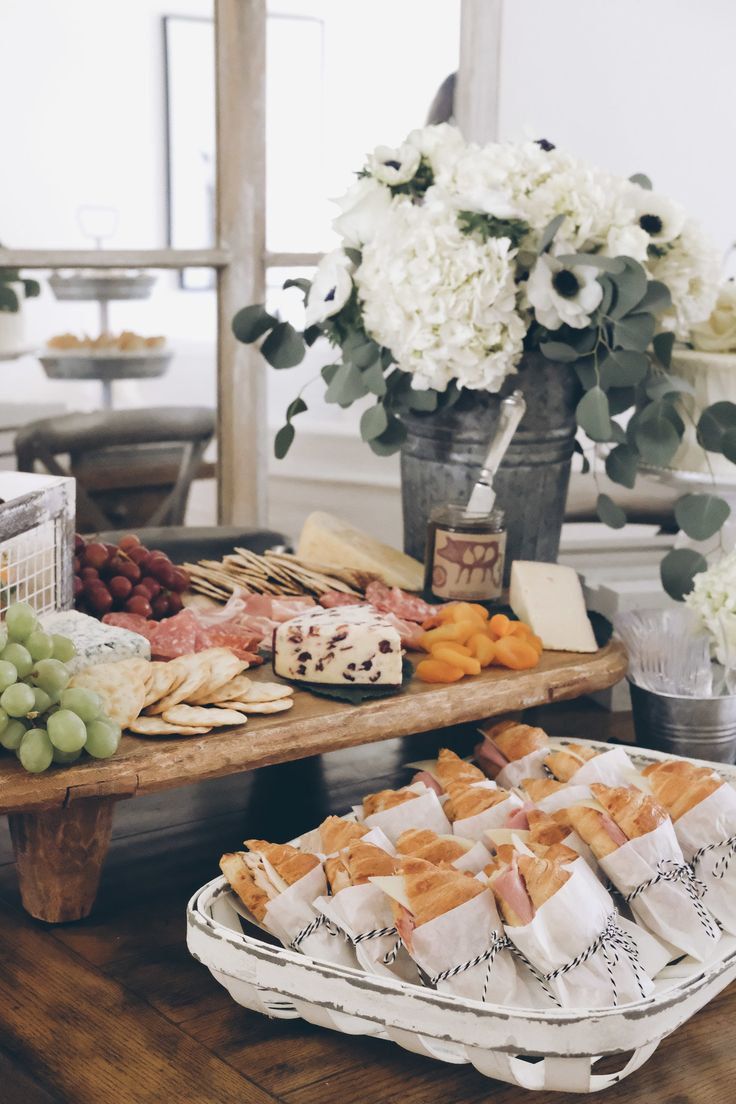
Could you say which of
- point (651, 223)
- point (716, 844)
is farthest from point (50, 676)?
point (651, 223)

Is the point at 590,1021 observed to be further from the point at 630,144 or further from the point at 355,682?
the point at 630,144

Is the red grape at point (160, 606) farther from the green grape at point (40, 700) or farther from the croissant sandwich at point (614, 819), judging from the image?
the croissant sandwich at point (614, 819)

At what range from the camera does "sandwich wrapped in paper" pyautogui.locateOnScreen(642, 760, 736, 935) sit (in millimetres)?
958

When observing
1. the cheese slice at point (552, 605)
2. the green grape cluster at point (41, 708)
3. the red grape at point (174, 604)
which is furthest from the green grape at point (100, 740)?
the cheese slice at point (552, 605)

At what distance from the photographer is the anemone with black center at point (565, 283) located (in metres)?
1.40

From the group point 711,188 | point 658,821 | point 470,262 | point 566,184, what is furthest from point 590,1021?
point 711,188

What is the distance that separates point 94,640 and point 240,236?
1.23 m

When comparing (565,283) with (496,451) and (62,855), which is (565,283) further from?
(62,855)

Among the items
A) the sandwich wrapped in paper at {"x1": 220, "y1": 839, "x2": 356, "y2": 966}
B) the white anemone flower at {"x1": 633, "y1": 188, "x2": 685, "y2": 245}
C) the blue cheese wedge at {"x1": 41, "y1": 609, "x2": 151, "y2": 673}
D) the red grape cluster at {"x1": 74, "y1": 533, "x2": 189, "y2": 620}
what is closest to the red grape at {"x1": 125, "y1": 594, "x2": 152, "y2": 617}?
the red grape cluster at {"x1": 74, "y1": 533, "x2": 189, "y2": 620}

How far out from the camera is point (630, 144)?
98.1 inches

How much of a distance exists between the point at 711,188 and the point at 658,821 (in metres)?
1.97

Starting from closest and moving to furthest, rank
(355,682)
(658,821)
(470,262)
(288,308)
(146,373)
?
(658,821) < (355,682) < (470,262) < (146,373) < (288,308)

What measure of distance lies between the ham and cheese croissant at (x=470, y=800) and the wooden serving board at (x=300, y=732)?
15 centimetres

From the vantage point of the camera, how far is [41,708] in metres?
0.98
